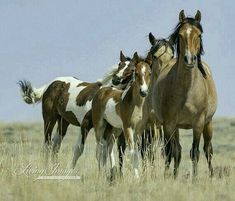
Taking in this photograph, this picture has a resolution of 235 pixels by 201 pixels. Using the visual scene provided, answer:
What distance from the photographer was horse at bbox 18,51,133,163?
49.3ft

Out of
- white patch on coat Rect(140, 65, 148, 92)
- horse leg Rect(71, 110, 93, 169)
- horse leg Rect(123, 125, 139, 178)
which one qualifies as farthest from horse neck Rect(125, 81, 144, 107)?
horse leg Rect(71, 110, 93, 169)

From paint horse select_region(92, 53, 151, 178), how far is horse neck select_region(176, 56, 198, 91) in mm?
733

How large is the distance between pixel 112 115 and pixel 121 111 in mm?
427

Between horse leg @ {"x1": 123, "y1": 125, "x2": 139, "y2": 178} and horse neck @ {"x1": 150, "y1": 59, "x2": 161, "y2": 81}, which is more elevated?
horse neck @ {"x1": 150, "y1": 59, "x2": 161, "y2": 81}

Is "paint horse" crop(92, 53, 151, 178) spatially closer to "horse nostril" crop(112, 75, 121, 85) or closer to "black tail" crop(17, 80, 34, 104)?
"horse nostril" crop(112, 75, 121, 85)

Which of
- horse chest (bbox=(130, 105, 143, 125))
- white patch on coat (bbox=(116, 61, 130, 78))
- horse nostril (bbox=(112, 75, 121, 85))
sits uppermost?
white patch on coat (bbox=(116, 61, 130, 78))

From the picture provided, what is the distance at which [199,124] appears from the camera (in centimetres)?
1084

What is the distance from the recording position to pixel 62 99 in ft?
51.5

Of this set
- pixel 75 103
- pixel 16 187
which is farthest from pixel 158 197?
pixel 75 103

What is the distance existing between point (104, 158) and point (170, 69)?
216 cm

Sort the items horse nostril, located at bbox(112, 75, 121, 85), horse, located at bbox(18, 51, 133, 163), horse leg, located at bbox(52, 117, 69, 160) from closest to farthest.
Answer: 1. horse nostril, located at bbox(112, 75, 121, 85)
2. horse, located at bbox(18, 51, 133, 163)
3. horse leg, located at bbox(52, 117, 69, 160)

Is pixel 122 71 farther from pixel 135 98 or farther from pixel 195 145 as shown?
pixel 195 145

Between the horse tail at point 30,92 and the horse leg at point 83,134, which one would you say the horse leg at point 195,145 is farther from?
the horse tail at point 30,92

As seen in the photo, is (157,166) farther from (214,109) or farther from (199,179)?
(214,109)
